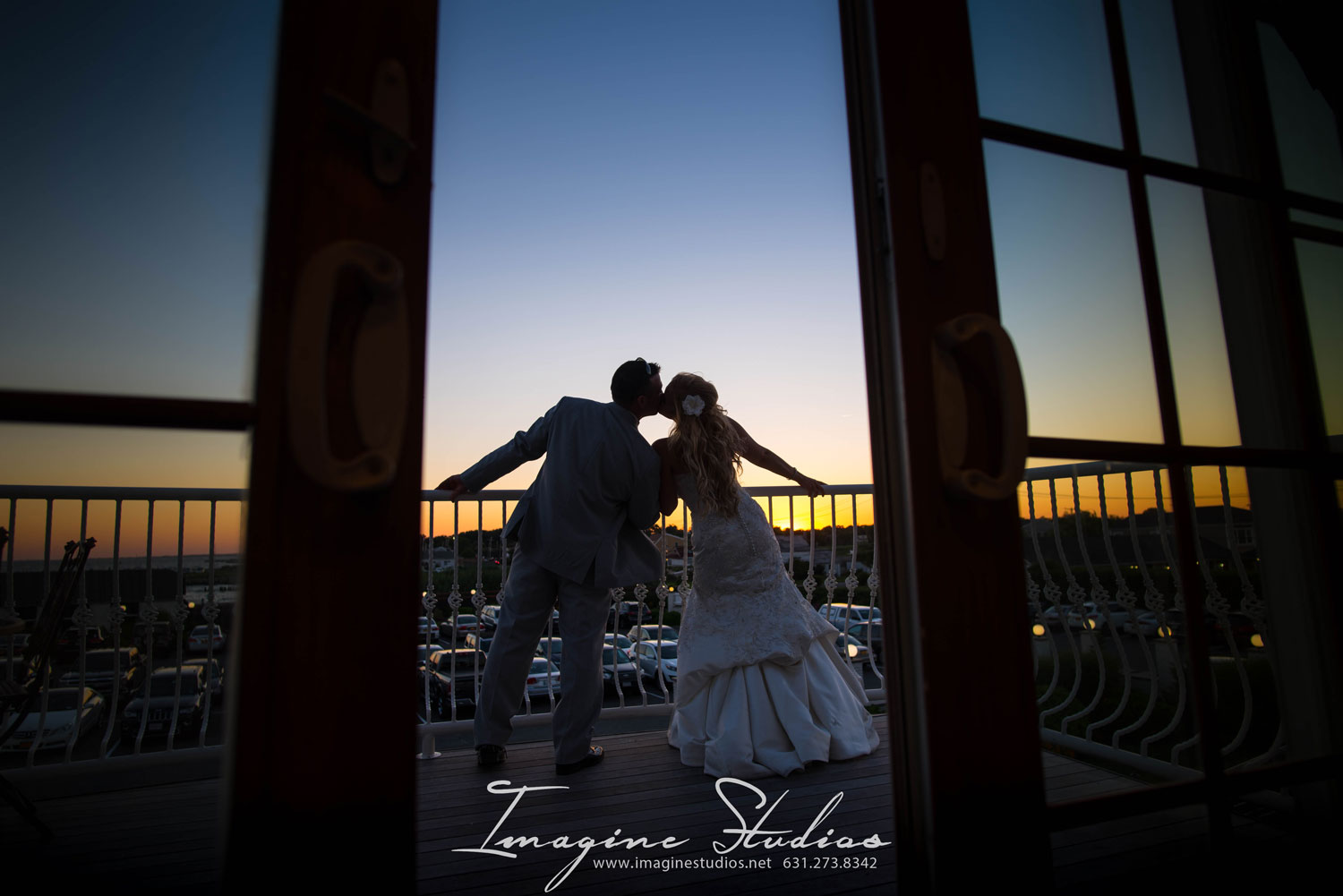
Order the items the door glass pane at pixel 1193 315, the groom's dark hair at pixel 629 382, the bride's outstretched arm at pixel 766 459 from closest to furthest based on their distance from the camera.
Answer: the door glass pane at pixel 1193 315, the groom's dark hair at pixel 629 382, the bride's outstretched arm at pixel 766 459

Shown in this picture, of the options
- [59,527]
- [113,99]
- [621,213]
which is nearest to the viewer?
[113,99]

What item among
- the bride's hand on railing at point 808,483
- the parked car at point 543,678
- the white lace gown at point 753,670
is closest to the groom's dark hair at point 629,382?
the white lace gown at point 753,670

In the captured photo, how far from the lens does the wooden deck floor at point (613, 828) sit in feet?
3.65

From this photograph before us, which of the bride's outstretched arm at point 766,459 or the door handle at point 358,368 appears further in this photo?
the bride's outstretched arm at point 766,459

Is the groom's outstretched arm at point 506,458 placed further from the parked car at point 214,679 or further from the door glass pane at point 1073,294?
the door glass pane at point 1073,294

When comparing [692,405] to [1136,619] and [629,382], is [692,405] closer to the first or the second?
[629,382]

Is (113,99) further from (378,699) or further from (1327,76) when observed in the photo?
(1327,76)

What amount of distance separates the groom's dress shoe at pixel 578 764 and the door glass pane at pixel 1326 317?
2478 mm

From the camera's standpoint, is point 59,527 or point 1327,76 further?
point 59,527

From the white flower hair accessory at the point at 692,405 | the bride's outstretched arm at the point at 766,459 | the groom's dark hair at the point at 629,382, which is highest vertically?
the groom's dark hair at the point at 629,382

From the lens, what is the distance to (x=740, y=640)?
2.71m

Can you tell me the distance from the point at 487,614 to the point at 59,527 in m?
2.51

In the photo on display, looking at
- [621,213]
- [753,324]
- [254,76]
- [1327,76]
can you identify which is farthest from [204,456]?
[753,324]

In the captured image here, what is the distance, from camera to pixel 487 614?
180 inches
